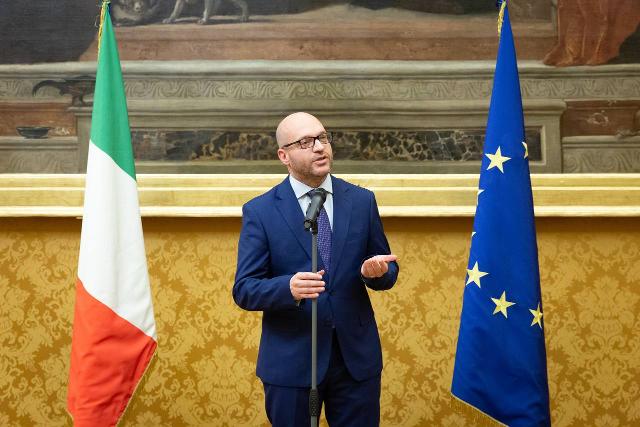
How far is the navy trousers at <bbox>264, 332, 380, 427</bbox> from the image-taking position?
286 centimetres

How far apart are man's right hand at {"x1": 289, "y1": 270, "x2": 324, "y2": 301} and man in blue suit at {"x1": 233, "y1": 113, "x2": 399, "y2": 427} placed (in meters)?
0.10

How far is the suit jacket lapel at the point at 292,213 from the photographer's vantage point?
296cm

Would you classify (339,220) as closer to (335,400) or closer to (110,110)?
(335,400)

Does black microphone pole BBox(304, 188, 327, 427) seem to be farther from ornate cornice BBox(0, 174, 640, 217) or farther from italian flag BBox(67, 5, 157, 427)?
ornate cornice BBox(0, 174, 640, 217)

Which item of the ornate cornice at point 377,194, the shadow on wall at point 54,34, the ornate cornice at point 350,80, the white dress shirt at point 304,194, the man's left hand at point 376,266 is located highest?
the shadow on wall at point 54,34

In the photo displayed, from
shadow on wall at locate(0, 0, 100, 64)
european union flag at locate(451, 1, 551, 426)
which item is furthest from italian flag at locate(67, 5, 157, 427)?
european union flag at locate(451, 1, 551, 426)

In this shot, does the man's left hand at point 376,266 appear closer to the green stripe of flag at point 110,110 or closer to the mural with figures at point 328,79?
the green stripe of flag at point 110,110

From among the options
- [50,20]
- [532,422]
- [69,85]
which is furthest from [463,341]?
[50,20]

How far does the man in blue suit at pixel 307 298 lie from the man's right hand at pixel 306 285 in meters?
0.10

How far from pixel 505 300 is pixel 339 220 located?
42.7 inches

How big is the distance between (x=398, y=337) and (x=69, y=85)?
2542 mm

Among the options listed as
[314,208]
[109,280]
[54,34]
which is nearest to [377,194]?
[109,280]

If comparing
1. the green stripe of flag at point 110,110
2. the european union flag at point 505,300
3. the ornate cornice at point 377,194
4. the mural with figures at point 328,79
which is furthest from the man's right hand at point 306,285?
the mural with figures at point 328,79

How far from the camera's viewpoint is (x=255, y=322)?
15.1ft
